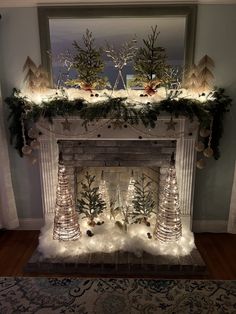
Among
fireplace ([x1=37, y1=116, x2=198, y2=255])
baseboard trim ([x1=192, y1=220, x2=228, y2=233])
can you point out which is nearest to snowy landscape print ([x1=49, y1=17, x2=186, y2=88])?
fireplace ([x1=37, y1=116, x2=198, y2=255])

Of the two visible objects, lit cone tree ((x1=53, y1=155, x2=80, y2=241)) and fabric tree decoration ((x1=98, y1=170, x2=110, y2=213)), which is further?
fabric tree decoration ((x1=98, y1=170, x2=110, y2=213))

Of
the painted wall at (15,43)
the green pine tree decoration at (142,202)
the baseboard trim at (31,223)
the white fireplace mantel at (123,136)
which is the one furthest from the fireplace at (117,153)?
the painted wall at (15,43)

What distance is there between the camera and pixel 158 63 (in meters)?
2.73

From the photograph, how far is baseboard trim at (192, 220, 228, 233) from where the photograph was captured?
3361 millimetres

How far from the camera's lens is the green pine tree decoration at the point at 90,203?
3.10 metres

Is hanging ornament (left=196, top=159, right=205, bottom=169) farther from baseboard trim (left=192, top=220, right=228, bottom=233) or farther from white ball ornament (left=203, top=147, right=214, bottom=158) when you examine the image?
baseboard trim (left=192, top=220, right=228, bottom=233)

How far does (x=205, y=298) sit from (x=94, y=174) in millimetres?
1654

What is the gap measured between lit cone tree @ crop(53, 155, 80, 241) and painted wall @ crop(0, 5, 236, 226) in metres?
0.53

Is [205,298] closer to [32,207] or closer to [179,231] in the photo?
[179,231]

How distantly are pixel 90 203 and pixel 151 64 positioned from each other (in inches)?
61.2

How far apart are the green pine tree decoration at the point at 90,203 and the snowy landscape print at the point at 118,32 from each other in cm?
130

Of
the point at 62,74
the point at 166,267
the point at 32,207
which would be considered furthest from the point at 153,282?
the point at 62,74

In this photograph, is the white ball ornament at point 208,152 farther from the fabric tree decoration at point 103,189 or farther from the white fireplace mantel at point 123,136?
the fabric tree decoration at point 103,189

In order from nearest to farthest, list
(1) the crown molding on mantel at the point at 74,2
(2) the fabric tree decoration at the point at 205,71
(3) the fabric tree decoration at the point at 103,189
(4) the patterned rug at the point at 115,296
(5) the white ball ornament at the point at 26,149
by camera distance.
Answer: (4) the patterned rug at the point at 115,296
(1) the crown molding on mantel at the point at 74,2
(2) the fabric tree decoration at the point at 205,71
(5) the white ball ornament at the point at 26,149
(3) the fabric tree decoration at the point at 103,189
